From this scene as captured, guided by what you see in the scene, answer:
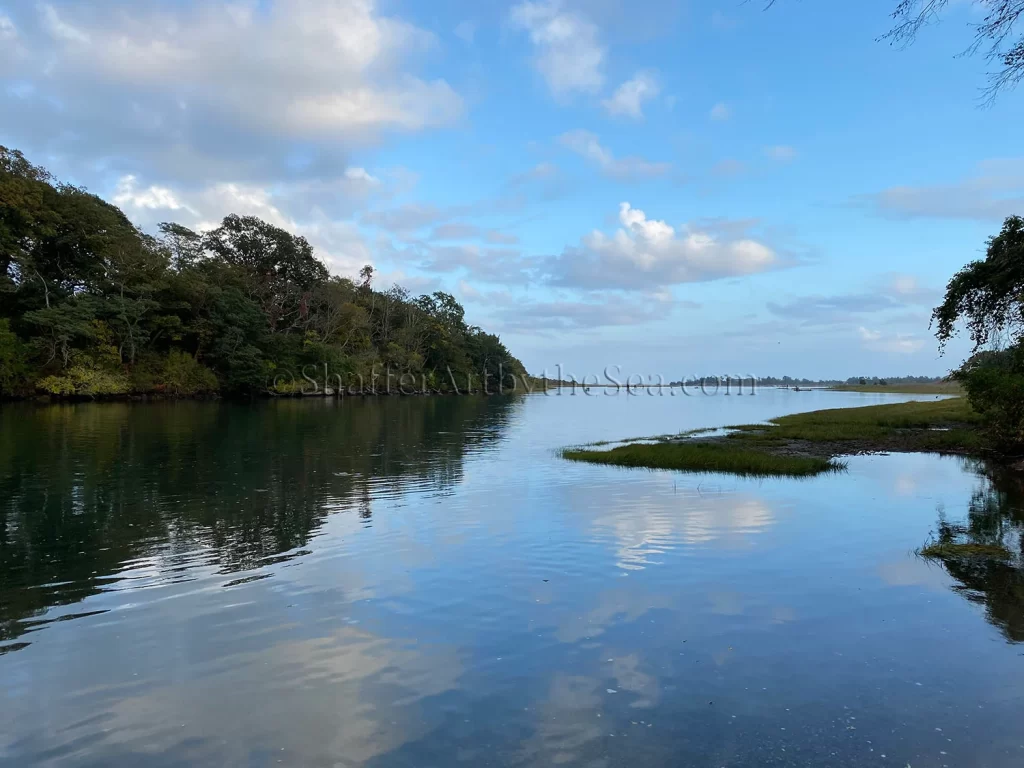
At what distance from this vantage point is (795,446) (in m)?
33.7

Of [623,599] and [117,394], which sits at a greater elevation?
[117,394]

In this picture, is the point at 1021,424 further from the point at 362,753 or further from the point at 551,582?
the point at 362,753

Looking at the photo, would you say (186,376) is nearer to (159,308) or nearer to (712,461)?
(159,308)

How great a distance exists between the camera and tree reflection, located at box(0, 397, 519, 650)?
450 inches

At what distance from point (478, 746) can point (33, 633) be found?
6804mm

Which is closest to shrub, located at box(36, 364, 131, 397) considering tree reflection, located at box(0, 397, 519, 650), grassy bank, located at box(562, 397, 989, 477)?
tree reflection, located at box(0, 397, 519, 650)

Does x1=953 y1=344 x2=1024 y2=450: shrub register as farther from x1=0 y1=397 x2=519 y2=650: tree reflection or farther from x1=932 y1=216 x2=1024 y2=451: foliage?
x1=0 y1=397 x2=519 y2=650: tree reflection

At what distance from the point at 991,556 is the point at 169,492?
21126 mm

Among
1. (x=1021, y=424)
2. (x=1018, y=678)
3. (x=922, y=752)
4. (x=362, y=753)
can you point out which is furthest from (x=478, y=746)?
(x=1021, y=424)

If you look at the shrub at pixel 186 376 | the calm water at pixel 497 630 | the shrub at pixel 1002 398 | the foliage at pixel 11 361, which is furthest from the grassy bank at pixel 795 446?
→ the shrub at pixel 186 376

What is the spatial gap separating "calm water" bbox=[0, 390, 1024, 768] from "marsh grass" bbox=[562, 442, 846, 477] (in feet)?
17.9

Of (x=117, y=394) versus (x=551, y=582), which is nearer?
(x=551, y=582)

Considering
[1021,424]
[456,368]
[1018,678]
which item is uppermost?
[456,368]

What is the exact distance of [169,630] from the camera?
28.3 ft
